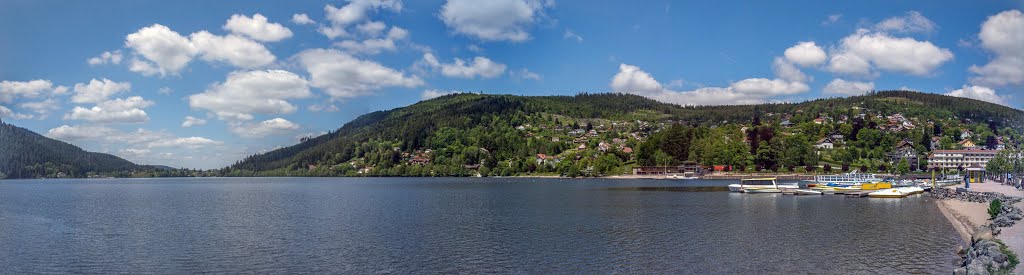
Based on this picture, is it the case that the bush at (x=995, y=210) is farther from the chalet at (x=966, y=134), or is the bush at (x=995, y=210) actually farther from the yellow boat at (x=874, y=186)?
the chalet at (x=966, y=134)

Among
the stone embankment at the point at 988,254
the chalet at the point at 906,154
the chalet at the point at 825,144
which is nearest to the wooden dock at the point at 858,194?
the stone embankment at the point at 988,254

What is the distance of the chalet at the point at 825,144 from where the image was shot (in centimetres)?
17538

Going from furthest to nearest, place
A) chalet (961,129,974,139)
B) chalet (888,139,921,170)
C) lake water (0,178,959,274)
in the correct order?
chalet (961,129,974,139) < chalet (888,139,921,170) < lake water (0,178,959,274)

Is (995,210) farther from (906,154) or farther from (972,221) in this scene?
(906,154)

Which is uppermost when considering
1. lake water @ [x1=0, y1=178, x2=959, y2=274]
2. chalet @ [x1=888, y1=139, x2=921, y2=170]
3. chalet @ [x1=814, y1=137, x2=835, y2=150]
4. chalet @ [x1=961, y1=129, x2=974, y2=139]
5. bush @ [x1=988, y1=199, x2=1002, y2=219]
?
chalet @ [x1=961, y1=129, x2=974, y2=139]

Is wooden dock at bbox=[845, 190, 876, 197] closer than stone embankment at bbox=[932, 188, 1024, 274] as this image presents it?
No

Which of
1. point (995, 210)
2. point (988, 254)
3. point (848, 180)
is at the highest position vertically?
point (848, 180)

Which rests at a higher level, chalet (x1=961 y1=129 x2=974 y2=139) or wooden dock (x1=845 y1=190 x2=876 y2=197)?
chalet (x1=961 y1=129 x2=974 y2=139)

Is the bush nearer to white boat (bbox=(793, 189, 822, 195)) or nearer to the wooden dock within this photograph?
the wooden dock

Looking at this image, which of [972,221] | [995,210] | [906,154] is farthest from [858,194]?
[906,154]

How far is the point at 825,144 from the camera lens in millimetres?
177250

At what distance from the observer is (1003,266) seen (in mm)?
19469

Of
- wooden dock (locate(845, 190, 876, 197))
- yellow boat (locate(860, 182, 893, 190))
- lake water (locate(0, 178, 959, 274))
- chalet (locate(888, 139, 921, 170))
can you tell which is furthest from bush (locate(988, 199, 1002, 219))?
chalet (locate(888, 139, 921, 170))

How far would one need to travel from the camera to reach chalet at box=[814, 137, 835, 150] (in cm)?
17538
